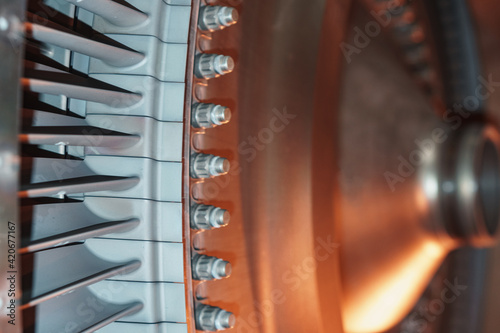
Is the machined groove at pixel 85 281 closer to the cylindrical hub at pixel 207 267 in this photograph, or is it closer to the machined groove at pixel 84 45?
the cylindrical hub at pixel 207 267

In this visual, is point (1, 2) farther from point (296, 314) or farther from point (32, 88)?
point (296, 314)

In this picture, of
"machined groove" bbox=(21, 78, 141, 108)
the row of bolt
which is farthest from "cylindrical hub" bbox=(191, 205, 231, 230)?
"machined groove" bbox=(21, 78, 141, 108)

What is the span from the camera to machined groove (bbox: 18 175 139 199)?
0.39 metres

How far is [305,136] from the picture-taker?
0.62m

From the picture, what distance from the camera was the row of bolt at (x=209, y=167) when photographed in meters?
0.50

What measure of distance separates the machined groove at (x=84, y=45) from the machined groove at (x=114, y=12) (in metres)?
0.03

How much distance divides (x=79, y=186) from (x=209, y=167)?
4.3 inches

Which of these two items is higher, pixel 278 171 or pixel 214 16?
pixel 214 16

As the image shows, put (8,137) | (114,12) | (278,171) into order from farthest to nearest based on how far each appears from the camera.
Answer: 1. (278,171)
2. (114,12)
3. (8,137)

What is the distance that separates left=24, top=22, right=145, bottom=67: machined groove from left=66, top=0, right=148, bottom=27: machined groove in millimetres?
26

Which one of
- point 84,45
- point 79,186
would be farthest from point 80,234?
point 84,45

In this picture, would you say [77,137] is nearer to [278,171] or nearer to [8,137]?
[8,137]

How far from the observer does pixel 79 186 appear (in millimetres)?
432

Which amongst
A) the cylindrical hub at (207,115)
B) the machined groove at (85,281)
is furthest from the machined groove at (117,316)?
the cylindrical hub at (207,115)
